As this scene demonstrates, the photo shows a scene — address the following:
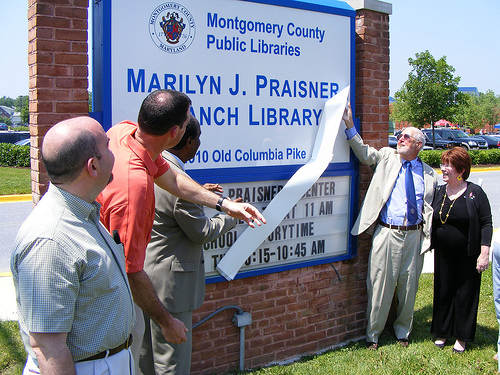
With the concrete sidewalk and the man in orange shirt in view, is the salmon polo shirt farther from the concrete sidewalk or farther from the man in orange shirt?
the concrete sidewalk

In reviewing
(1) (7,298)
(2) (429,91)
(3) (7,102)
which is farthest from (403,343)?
(3) (7,102)

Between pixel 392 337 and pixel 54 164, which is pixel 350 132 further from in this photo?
pixel 54 164

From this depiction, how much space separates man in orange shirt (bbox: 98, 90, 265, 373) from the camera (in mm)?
2344

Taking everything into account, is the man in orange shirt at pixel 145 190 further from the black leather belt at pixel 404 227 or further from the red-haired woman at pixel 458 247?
the red-haired woman at pixel 458 247

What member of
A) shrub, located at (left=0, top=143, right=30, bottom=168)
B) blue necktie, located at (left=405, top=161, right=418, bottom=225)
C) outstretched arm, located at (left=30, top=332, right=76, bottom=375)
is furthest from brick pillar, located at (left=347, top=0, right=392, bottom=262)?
shrub, located at (left=0, top=143, right=30, bottom=168)

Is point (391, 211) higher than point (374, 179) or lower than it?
lower

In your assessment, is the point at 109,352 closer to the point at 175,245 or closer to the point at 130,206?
the point at 130,206

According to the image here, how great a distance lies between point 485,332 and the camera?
16.8 ft

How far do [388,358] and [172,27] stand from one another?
3413 millimetres

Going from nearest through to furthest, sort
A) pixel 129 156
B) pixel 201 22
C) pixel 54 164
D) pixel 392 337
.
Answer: pixel 54 164 → pixel 129 156 → pixel 201 22 → pixel 392 337

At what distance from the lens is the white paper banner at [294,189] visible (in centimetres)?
400

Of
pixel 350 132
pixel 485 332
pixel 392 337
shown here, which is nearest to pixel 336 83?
pixel 350 132

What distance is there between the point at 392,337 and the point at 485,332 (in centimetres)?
104

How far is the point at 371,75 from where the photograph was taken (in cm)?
482
